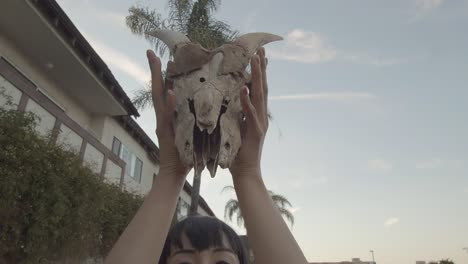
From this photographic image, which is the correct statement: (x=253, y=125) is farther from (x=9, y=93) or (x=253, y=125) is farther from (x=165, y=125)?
(x=9, y=93)

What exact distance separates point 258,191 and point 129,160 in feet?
65.7

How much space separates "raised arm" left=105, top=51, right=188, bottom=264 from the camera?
5.80 feet

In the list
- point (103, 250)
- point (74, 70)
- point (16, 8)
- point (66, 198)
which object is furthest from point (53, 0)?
point (103, 250)

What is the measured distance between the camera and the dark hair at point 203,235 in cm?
216

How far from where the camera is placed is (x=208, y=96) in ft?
6.40

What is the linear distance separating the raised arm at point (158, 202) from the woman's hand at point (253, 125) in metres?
0.33

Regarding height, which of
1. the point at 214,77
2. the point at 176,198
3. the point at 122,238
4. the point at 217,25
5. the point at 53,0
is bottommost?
the point at 122,238

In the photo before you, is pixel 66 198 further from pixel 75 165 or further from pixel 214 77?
pixel 214 77

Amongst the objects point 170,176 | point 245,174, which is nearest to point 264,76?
point 245,174

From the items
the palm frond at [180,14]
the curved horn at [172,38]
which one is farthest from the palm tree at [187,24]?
the curved horn at [172,38]

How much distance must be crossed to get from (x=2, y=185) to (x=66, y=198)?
1831 mm

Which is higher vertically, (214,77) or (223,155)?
(214,77)

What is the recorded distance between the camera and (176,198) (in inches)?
79.8

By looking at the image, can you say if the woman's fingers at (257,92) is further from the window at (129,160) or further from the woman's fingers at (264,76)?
the window at (129,160)
